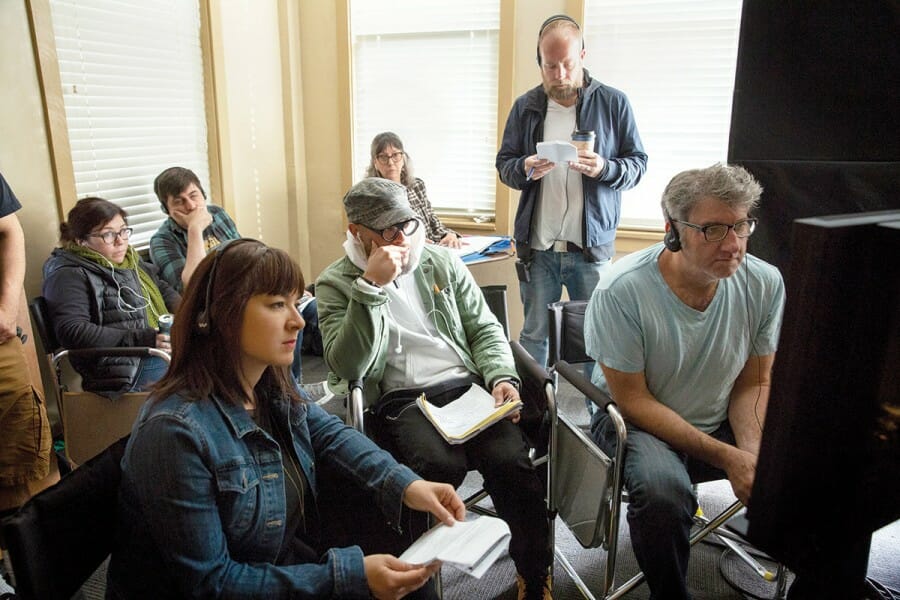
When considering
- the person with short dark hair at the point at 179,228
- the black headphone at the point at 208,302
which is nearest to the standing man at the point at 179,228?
the person with short dark hair at the point at 179,228

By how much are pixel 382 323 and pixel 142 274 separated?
1.35 m

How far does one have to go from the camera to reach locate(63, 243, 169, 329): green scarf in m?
2.37

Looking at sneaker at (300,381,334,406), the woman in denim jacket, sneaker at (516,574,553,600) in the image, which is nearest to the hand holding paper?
the woman in denim jacket

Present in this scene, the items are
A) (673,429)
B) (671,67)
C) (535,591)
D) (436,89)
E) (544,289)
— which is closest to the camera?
(673,429)

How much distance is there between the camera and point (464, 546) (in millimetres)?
1164

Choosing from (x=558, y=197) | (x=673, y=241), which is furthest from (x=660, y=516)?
(x=558, y=197)

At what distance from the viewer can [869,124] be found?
1913 mm

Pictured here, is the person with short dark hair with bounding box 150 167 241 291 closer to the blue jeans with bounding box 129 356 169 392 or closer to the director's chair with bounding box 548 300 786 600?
the blue jeans with bounding box 129 356 169 392

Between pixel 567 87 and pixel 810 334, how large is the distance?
92.5 inches

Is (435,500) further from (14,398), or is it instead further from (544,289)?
(544,289)

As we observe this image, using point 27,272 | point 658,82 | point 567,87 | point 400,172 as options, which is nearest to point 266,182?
point 400,172

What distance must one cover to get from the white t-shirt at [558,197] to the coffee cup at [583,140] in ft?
→ 0.78

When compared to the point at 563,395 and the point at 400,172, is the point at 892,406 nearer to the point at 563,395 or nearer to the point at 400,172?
the point at 563,395

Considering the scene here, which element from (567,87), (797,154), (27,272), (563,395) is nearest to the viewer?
(797,154)
